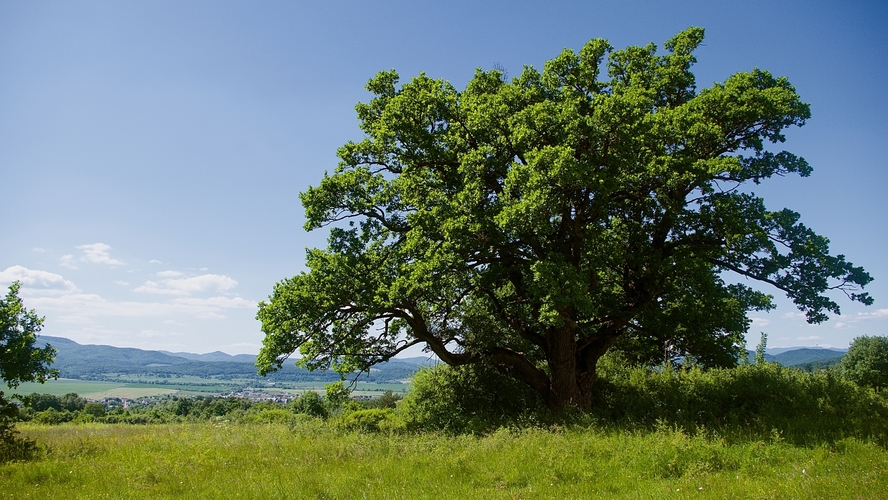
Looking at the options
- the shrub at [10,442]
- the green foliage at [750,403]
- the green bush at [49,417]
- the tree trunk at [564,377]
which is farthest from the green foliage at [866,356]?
the green bush at [49,417]

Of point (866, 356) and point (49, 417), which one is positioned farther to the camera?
point (866, 356)

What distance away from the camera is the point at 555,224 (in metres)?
17.1

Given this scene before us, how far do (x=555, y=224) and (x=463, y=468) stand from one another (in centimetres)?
970

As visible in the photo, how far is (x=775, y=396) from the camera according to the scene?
15.1 metres

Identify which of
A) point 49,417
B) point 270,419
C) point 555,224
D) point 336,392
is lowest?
point 49,417

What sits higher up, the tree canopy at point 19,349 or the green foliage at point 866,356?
the tree canopy at point 19,349

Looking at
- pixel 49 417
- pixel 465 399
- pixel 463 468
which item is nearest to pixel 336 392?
pixel 465 399

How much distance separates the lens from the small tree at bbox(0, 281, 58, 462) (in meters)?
12.9

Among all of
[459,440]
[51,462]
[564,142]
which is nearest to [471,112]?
[564,142]

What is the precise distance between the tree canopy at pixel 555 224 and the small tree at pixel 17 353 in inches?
228

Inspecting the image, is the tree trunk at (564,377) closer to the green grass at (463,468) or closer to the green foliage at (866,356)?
the green grass at (463,468)

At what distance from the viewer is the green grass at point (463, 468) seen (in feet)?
26.9

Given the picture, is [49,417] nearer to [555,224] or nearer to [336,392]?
[336,392]

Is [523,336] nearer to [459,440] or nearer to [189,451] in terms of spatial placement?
[459,440]
